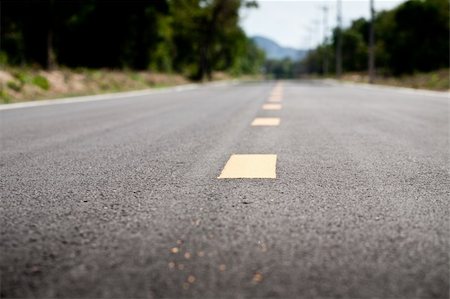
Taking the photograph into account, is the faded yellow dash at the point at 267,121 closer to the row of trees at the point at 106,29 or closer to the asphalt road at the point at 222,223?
the asphalt road at the point at 222,223

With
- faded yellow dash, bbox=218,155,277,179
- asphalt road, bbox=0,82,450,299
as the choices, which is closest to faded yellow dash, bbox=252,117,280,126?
asphalt road, bbox=0,82,450,299

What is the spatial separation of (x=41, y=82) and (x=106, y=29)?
958 inches

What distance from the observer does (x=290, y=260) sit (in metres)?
1.94

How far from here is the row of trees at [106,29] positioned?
33.3 meters

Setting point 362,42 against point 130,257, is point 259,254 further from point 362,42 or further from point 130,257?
point 362,42

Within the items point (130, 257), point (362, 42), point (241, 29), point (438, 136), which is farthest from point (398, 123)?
point (362, 42)

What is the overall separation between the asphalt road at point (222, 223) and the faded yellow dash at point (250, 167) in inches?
3.4

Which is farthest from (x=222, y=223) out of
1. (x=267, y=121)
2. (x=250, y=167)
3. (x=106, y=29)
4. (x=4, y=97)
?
(x=106, y=29)

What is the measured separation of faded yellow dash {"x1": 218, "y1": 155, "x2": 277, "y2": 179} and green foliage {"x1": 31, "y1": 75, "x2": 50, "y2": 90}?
17373mm

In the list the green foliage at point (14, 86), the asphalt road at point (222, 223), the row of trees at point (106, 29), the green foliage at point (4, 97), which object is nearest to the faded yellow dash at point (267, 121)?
the asphalt road at point (222, 223)

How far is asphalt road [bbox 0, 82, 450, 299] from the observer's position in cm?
175

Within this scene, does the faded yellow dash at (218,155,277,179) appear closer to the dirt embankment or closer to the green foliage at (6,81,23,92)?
the dirt embankment

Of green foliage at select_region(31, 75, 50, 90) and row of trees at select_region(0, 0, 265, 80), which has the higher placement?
row of trees at select_region(0, 0, 265, 80)

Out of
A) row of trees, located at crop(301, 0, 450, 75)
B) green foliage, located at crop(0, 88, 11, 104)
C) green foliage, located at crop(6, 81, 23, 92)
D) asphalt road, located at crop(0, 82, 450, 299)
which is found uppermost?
row of trees, located at crop(301, 0, 450, 75)
